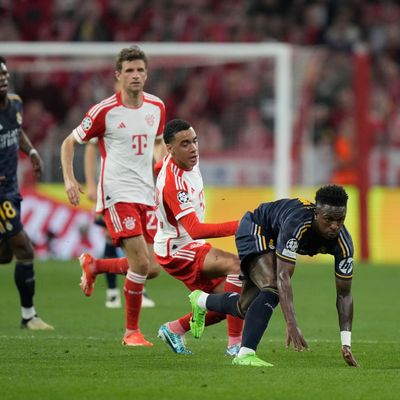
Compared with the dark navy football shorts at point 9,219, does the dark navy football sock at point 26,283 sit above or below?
below

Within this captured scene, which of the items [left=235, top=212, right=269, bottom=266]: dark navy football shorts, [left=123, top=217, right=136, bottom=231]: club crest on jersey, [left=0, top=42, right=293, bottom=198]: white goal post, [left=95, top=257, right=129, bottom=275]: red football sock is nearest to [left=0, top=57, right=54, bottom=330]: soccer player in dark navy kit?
[left=95, top=257, right=129, bottom=275]: red football sock

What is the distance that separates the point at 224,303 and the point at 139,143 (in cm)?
220

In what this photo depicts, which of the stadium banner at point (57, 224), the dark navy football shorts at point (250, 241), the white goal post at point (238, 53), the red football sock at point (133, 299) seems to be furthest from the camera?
the stadium banner at point (57, 224)

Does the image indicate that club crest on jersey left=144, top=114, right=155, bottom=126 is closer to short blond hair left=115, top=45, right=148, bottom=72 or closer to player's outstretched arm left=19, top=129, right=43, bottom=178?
short blond hair left=115, top=45, right=148, bottom=72

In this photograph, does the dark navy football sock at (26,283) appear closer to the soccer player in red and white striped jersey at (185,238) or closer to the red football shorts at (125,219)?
the red football shorts at (125,219)

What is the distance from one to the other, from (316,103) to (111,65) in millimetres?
3897

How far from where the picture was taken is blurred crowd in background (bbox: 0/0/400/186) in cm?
2091

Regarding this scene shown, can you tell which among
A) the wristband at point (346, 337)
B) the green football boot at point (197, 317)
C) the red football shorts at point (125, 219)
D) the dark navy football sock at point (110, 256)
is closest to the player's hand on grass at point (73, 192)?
the red football shorts at point (125, 219)

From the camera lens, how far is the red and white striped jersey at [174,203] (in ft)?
31.3

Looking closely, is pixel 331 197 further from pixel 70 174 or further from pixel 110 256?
pixel 110 256

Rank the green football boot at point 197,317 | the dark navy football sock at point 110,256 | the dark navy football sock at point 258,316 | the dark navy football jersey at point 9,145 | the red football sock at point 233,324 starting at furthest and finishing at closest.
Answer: the dark navy football sock at point 110,256, the dark navy football jersey at point 9,145, the red football sock at point 233,324, the green football boot at point 197,317, the dark navy football sock at point 258,316

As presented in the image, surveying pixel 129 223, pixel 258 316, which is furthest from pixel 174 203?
pixel 258 316

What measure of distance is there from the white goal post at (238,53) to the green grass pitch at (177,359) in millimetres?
4472

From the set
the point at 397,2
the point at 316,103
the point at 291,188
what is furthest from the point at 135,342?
the point at 397,2
